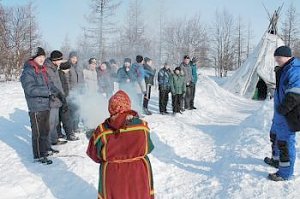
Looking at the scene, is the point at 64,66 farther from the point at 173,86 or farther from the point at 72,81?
the point at 173,86

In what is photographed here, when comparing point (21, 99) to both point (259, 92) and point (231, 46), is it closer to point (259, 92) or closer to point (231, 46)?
point (259, 92)

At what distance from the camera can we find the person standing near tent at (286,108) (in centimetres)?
412

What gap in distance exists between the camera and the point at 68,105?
7031mm

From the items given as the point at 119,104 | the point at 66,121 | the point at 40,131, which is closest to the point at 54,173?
the point at 40,131

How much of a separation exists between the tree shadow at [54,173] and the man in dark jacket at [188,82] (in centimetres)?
558

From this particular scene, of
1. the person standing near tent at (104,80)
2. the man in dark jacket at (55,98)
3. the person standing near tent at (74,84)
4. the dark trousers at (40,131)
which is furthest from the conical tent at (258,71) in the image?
the dark trousers at (40,131)

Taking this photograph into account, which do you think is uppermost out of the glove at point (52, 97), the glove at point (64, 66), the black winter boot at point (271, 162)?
the glove at point (64, 66)

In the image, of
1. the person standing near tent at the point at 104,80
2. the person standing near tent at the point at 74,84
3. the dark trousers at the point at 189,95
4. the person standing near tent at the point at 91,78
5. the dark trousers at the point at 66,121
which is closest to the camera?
the dark trousers at the point at 66,121

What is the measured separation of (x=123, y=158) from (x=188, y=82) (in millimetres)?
8744

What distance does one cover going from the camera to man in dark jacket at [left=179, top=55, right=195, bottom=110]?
37.2 ft

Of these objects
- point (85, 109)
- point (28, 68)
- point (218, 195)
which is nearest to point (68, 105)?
point (85, 109)

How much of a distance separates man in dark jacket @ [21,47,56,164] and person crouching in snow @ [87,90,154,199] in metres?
2.65

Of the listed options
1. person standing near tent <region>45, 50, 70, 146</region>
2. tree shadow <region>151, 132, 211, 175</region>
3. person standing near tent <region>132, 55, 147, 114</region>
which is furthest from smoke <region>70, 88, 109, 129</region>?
person standing near tent <region>132, 55, 147, 114</region>

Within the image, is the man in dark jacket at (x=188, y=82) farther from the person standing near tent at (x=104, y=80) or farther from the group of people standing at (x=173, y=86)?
the person standing near tent at (x=104, y=80)
